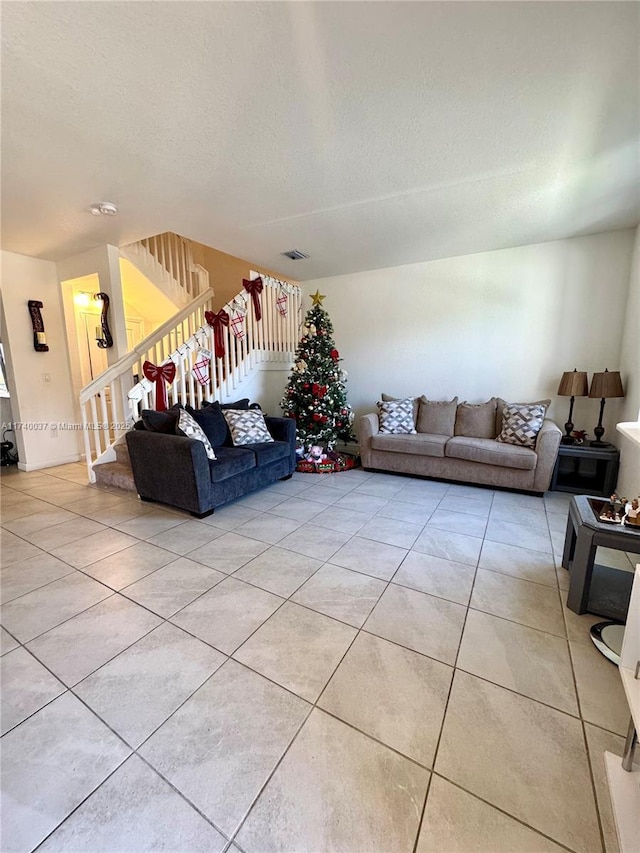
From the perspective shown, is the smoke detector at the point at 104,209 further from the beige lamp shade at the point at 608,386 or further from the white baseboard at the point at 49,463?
the beige lamp shade at the point at 608,386

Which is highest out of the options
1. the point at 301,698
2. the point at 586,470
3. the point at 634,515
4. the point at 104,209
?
the point at 104,209

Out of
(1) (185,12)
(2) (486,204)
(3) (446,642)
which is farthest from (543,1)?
(3) (446,642)

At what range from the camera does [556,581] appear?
2.02m

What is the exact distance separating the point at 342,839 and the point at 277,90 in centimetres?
283

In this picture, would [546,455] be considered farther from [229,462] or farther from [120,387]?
[120,387]

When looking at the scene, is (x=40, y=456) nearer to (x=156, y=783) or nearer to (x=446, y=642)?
(x=156, y=783)

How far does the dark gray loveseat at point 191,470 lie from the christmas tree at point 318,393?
916 mm

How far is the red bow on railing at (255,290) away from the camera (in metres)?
4.33

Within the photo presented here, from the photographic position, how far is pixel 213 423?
344 cm


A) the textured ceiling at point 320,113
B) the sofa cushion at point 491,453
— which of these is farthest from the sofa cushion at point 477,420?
the textured ceiling at point 320,113

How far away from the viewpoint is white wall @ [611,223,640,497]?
2.76m

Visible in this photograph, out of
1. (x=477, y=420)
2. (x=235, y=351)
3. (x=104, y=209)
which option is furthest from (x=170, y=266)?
(x=477, y=420)

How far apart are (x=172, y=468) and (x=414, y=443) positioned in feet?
7.95

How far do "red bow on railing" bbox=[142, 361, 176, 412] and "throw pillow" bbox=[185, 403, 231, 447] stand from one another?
1.32ft
